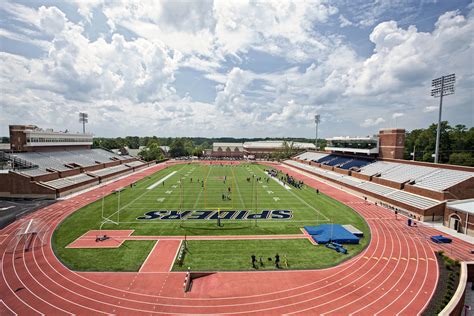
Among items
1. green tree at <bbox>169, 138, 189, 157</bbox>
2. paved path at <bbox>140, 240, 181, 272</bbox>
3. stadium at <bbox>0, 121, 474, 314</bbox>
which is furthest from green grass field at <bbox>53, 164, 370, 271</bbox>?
green tree at <bbox>169, 138, 189, 157</bbox>

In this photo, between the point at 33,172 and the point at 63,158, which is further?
the point at 63,158

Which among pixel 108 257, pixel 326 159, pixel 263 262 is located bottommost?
pixel 108 257

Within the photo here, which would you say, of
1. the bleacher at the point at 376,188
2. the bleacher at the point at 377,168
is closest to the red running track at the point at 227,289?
the bleacher at the point at 376,188

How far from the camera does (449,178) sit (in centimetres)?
3238

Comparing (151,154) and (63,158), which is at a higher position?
(63,158)

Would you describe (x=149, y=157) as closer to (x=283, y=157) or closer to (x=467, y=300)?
Answer: (x=283, y=157)

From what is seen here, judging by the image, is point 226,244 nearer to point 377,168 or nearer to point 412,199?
point 412,199

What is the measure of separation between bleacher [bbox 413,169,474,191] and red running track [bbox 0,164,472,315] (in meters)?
16.2

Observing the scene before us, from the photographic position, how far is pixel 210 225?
2661 centimetres

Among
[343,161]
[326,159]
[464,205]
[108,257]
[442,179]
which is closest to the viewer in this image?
[108,257]

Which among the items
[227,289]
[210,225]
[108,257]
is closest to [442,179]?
[210,225]

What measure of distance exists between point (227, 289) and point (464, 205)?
93.3ft

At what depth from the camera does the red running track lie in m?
13.7

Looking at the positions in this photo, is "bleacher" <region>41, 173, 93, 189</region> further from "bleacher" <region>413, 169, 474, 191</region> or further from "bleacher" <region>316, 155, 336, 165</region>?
"bleacher" <region>316, 155, 336, 165</region>
